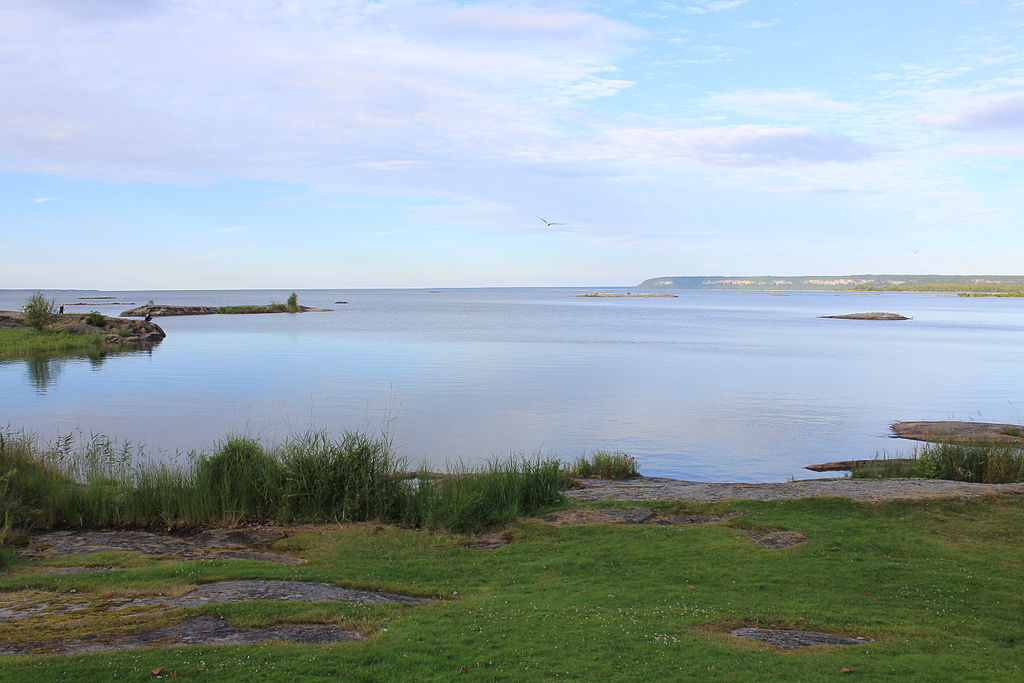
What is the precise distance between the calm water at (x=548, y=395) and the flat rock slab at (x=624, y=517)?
6.87m

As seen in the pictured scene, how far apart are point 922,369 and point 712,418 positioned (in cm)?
2542

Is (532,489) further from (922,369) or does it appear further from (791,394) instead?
(922,369)

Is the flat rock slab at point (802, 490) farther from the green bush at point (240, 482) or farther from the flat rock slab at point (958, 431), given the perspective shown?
the flat rock slab at point (958, 431)

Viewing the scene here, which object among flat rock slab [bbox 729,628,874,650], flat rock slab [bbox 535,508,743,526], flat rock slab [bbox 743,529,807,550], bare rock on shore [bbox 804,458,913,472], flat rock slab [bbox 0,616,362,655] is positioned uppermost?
flat rock slab [bbox 0,616,362,655]

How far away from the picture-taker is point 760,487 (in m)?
15.6

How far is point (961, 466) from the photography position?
17.1m

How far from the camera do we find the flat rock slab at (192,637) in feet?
23.5

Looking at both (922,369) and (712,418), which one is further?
(922,369)

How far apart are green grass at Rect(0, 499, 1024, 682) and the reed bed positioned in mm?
961

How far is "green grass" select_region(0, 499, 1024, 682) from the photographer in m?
6.68

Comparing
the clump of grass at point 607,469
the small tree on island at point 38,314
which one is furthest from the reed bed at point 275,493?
the small tree on island at point 38,314

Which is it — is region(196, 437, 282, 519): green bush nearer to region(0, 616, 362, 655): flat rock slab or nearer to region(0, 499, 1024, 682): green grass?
region(0, 499, 1024, 682): green grass

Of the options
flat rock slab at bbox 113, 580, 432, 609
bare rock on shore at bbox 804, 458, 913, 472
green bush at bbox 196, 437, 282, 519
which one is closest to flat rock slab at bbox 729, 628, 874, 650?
flat rock slab at bbox 113, 580, 432, 609

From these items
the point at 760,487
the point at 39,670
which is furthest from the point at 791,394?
the point at 39,670
